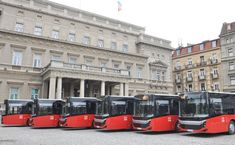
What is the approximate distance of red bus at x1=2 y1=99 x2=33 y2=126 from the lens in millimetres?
20797

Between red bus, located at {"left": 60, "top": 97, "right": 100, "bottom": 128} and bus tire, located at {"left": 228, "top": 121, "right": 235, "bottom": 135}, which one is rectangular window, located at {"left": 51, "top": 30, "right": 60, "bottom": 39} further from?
bus tire, located at {"left": 228, "top": 121, "right": 235, "bottom": 135}

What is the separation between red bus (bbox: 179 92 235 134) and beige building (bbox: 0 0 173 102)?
14.6 meters

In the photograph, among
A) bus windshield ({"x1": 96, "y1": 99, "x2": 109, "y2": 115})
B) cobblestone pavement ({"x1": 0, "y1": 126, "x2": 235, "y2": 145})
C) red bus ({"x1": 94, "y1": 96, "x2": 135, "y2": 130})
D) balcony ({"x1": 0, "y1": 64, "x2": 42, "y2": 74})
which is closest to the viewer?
cobblestone pavement ({"x1": 0, "y1": 126, "x2": 235, "y2": 145})

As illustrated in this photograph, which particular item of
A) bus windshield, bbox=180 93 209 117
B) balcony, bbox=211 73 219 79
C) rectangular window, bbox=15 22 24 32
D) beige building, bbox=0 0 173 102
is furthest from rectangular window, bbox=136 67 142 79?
bus windshield, bbox=180 93 209 117

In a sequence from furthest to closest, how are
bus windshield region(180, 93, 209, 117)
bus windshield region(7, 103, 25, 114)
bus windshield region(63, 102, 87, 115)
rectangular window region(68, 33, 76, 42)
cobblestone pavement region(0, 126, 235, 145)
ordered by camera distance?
rectangular window region(68, 33, 76, 42), bus windshield region(7, 103, 25, 114), bus windshield region(63, 102, 87, 115), bus windshield region(180, 93, 209, 117), cobblestone pavement region(0, 126, 235, 145)

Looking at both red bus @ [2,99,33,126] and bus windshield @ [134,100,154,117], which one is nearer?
bus windshield @ [134,100,154,117]

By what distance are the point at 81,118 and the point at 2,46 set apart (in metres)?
15.2

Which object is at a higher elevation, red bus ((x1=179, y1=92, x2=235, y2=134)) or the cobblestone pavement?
red bus ((x1=179, y1=92, x2=235, y2=134))

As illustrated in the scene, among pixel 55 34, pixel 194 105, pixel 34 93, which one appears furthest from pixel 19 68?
pixel 194 105

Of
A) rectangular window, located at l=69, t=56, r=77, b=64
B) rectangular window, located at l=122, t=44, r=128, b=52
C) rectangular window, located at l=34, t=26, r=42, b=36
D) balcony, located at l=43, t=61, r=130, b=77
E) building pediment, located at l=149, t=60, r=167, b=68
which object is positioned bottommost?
balcony, located at l=43, t=61, r=130, b=77

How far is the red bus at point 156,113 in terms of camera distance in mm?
14898

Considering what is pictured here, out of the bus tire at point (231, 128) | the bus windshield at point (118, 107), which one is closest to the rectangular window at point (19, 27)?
the bus windshield at point (118, 107)

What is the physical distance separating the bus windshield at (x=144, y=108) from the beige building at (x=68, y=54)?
11.5 m

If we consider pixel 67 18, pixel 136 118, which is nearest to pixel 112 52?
pixel 67 18
